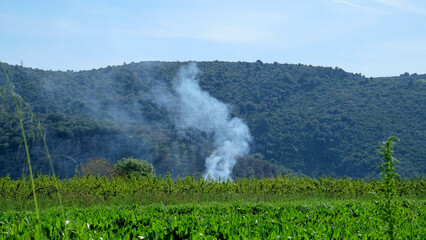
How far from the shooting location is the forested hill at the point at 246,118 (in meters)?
44.1

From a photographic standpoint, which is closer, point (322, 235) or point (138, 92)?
point (322, 235)

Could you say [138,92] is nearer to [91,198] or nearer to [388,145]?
[91,198]

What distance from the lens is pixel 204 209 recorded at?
30.4 ft

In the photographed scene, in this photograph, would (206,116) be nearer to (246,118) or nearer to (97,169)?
(246,118)

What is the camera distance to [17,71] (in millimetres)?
57625

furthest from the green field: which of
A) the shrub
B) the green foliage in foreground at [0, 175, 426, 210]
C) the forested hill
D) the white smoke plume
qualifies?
the white smoke plume

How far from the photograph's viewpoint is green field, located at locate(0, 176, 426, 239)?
194 inches

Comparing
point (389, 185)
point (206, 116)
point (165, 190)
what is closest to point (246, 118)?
point (206, 116)

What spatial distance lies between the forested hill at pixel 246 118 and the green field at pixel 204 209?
21.4 metres

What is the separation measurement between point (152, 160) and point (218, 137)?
603 inches

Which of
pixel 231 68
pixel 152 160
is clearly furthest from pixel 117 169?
pixel 231 68

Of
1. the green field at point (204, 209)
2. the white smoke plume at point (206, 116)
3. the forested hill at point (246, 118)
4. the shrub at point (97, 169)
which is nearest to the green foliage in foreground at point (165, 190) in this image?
the green field at point (204, 209)

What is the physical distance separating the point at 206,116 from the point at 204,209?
54.1m

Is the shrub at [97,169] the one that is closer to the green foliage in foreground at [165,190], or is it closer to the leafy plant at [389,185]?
the green foliage in foreground at [165,190]
